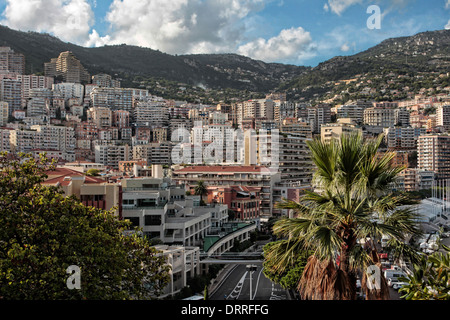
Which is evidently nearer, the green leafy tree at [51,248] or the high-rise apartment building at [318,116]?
the green leafy tree at [51,248]

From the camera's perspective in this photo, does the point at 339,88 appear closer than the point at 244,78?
Yes

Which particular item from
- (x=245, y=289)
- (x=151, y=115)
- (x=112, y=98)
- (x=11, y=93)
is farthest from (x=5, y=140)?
(x=245, y=289)

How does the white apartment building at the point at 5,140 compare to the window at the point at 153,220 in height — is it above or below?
above

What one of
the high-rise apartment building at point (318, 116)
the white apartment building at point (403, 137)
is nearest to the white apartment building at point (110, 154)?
the high-rise apartment building at point (318, 116)

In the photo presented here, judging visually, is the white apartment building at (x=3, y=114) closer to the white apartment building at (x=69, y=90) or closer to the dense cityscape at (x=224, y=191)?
the dense cityscape at (x=224, y=191)

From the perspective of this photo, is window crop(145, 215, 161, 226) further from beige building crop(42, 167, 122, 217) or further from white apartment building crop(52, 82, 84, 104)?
white apartment building crop(52, 82, 84, 104)

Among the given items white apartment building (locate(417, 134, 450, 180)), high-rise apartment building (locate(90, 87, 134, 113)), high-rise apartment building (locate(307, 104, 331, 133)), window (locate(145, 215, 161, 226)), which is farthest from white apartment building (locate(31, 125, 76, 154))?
white apartment building (locate(417, 134, 450, 180))

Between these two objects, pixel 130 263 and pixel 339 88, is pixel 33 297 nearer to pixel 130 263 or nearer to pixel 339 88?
pixel 130 263

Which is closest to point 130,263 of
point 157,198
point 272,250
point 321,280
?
point 272,250
